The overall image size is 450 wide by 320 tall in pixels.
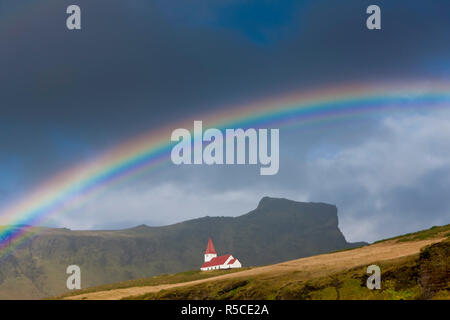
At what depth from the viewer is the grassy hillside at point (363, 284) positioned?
23656mm

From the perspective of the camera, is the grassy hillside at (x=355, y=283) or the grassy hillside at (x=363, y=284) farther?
the grassy hillside at (x=355, y=283)

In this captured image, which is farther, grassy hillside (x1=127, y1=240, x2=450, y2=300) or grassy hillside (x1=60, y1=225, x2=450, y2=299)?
grassy hillside (x1=60, y1=225, x2=450, y2=299)

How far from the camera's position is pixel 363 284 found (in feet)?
90.4

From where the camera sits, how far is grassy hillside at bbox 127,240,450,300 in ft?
77.6

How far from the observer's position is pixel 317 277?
106 feet

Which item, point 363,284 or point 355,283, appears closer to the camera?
point 363,284
